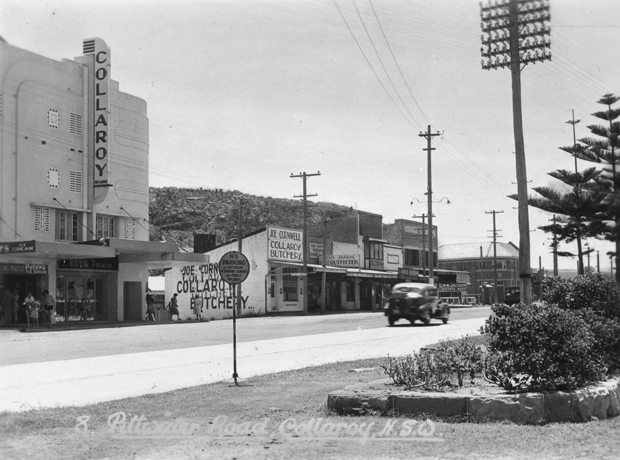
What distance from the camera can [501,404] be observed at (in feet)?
25.1

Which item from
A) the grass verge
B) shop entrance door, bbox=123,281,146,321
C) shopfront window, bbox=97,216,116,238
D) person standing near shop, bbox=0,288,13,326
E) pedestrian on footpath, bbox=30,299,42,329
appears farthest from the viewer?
shop entrance door, bbox=123,281,146,321

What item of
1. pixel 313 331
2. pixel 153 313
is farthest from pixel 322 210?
pixel 313 331

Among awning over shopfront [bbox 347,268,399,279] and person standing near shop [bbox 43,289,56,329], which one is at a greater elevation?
awning over shopfront [bbox 347,268,399,279]

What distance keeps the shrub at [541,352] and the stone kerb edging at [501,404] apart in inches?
9.8

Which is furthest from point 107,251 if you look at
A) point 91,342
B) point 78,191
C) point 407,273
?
point 407,273

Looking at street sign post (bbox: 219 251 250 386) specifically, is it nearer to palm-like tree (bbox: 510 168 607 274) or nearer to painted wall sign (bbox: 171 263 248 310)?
palm-like tree (bbox: 510 168 607 274)

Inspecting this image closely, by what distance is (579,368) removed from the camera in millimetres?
8148

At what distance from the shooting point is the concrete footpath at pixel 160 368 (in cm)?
1114

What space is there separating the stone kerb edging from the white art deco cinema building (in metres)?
23.2

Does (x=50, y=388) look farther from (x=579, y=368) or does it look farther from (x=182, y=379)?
(x=579, y=368)

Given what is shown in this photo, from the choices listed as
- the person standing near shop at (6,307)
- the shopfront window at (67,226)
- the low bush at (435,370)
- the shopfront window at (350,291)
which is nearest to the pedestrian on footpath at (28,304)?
the person standing near shop at (6,307)

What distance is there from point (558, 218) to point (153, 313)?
21.8 m

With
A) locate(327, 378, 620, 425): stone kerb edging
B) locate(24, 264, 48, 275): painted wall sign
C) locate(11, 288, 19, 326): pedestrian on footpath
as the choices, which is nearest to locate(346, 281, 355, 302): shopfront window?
locate(24, 264, 48, 275): painted wall sign

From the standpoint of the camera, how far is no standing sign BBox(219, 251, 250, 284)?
12922 millimetres
